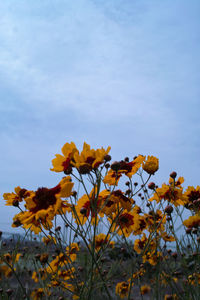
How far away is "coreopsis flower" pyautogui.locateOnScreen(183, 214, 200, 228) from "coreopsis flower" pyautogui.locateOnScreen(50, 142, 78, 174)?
1.06 metres

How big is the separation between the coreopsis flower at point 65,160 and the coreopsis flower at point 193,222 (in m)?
1.06

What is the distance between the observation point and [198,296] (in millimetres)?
1455

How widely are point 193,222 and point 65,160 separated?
1.11m

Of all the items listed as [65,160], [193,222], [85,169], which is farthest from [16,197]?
[193,222]

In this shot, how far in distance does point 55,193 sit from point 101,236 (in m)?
1.51

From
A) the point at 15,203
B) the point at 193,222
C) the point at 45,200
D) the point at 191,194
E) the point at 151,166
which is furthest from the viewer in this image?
the point at 191,194

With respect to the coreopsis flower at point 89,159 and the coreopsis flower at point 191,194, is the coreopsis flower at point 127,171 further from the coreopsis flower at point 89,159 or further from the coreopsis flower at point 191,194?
the coreopsis flower at point 191,194

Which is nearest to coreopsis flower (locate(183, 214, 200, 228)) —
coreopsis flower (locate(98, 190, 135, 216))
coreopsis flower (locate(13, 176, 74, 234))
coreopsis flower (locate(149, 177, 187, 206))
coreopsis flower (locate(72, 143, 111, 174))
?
coreopsis flower (locate(149, 177, 187, 206))

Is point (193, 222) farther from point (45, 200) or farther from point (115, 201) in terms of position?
point (45, 200)

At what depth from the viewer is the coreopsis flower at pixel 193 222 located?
1.76m

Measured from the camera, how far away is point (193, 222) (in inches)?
70.7

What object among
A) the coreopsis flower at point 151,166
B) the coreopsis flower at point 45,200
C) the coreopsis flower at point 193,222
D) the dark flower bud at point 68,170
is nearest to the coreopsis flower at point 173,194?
the coreopsis flower at point 193,222

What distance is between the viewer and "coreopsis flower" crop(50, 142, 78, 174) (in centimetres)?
118

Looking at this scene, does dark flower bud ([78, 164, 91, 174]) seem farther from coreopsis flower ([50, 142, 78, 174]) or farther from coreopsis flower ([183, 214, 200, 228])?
coreopsis flower ([183, 214, 200, 228])
